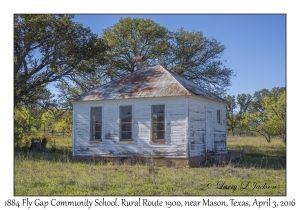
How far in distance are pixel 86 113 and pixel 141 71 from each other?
3902mm

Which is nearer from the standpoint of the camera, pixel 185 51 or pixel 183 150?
pixel 183 150

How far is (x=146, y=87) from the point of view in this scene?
54.0 ft

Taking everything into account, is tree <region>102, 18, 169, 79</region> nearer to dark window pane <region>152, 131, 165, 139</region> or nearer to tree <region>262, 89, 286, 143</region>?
tree <region>262, 89, 286, 143</region>

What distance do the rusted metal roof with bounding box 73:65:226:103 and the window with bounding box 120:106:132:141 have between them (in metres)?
0.64

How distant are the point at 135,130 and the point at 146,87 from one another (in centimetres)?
208

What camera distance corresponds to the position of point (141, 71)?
19031mm

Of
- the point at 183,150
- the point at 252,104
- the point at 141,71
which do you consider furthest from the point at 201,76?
the point at 252,104

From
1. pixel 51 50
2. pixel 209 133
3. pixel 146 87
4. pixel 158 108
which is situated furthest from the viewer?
pixel 51 50

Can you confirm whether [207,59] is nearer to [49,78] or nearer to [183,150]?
[49,78]

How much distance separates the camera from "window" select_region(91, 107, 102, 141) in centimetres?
1693

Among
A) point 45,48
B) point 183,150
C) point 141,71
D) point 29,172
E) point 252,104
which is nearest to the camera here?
point 29,172

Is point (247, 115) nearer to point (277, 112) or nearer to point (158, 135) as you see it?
point (277, 112)

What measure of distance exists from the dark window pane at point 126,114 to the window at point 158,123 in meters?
1.19

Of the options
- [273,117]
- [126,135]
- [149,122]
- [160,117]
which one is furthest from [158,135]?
[273,117]
